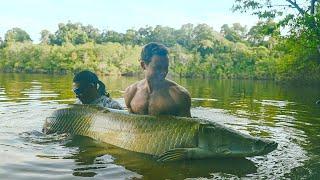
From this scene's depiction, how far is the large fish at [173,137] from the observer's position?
207 inches

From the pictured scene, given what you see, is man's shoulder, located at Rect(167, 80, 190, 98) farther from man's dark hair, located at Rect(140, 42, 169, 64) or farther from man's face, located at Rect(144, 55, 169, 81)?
man's dark hair, located at Rect(140, 42, 169, 64)

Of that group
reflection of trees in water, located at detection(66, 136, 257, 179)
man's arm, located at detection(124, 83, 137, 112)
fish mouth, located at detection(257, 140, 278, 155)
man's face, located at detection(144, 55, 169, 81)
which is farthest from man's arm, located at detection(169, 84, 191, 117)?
fish mouth, located at detection(257, 140, 278, 155)

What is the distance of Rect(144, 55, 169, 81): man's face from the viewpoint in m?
6.21

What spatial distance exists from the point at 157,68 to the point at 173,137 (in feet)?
4.12

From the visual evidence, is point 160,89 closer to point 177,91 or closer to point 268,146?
point 177,91

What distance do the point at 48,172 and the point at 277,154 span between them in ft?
10.0

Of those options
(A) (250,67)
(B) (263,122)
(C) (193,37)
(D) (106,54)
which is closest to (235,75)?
(A) (250,67)

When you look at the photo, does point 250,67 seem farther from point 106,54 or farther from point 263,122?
point 263,122

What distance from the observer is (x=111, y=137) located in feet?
20.0

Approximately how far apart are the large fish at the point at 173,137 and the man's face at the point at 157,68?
2.25 feet

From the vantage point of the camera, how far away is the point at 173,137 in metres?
5.37

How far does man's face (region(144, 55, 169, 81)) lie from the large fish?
686mm

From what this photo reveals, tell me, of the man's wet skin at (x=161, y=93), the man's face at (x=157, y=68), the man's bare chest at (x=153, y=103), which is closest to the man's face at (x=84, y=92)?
the man's bare chest at (x=153, y=103)

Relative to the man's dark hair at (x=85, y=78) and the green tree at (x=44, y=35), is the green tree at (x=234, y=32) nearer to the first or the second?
the green tree at (x=44, y=35)
